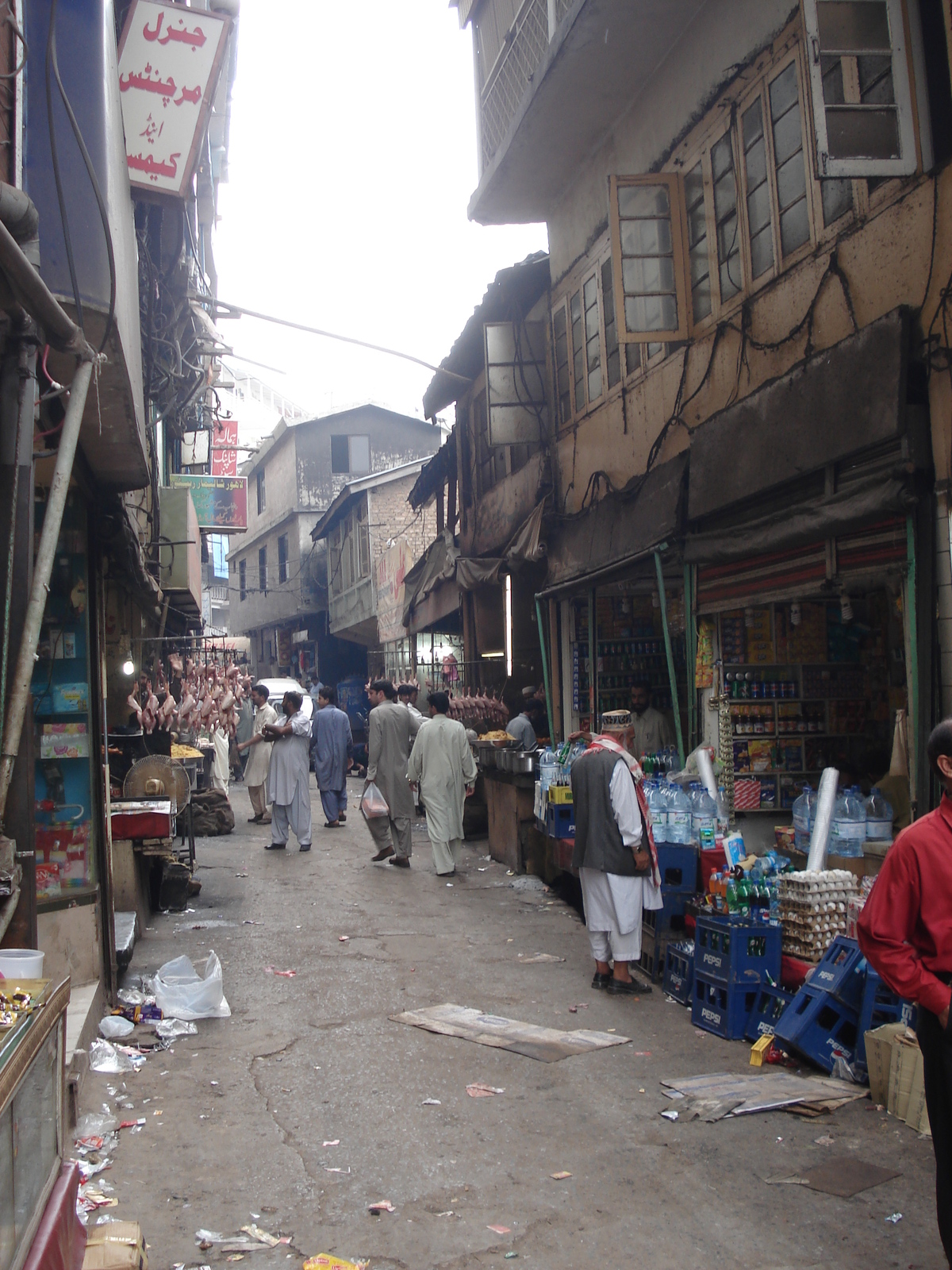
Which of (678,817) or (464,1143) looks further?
(678,817)

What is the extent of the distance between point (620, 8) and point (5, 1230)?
31.9ft

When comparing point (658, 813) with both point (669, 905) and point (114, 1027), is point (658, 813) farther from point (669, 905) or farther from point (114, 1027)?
point (114, 1027)

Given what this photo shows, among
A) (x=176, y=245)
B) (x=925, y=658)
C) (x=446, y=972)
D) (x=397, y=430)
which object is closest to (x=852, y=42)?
(x=925, y=658)

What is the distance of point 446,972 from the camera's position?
25.7ft

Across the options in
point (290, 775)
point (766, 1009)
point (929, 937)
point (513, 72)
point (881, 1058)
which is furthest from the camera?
point (290, 775)

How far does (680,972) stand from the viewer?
702 cm

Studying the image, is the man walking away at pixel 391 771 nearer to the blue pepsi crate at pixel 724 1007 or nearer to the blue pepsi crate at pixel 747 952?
the blue pepsi crate at pixel 724 1007

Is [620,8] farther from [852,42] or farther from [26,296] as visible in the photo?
[26,296]

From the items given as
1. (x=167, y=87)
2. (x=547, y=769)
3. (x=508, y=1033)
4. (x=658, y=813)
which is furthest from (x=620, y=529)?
(x=508, y=1033)

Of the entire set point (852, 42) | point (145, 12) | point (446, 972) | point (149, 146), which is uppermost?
point (145, 12)

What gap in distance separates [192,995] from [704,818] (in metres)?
3.85

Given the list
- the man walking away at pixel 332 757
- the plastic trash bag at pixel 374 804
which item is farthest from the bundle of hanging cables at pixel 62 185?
the man walking away at pixel 332 757

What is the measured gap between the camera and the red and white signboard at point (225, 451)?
22.6 metres

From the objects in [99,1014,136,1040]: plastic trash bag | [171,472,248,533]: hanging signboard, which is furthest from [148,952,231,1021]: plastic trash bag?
[171,472,248,533]: hanging signboard
